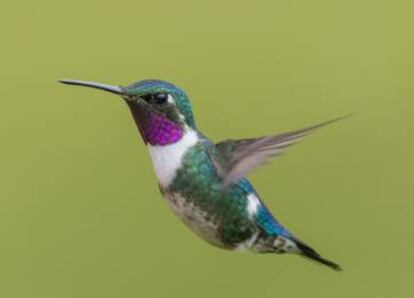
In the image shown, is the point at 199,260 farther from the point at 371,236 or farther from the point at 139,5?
the point at 139,5

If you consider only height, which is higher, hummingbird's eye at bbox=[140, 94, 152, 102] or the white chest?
hummingbird's eye at bbox=[140, 94, 152, 102]

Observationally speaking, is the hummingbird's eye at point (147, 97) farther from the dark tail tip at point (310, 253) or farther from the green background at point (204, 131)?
the green background at point (204, 131)

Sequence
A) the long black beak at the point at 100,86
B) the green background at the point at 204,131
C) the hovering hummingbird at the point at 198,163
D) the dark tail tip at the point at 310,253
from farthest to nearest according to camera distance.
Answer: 1. the green background at the point at 204,131
2. the dark tail tip at the point at 310,253
3. the hovering hummingbird at the point at 198,163
4. the long black beak at the point at 100,86

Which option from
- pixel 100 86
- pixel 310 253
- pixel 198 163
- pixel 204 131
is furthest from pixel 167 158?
pixel 204 131

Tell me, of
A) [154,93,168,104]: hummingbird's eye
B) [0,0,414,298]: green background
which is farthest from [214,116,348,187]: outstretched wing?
[0,0,414,298]: green background

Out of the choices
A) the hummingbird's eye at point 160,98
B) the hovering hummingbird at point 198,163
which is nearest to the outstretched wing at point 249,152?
the hovering hummingbird at point 198,163

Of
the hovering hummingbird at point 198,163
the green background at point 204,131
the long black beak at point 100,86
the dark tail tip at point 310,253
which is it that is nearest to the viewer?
the long black beak at point 100,86

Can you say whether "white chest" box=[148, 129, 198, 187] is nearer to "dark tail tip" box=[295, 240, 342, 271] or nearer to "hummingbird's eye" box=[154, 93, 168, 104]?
"hummingbird's eye" box=[154, 93, 168, 104]

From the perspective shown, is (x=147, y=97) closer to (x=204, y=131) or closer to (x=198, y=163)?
(x=198, y=163)
